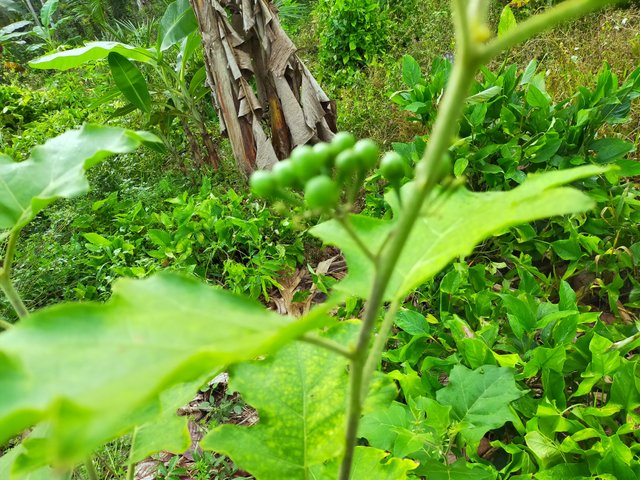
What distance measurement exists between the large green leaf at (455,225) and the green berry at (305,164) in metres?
0.08

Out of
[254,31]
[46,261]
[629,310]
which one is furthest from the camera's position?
[254,31]

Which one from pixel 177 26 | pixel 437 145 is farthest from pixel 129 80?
pixel 437 145

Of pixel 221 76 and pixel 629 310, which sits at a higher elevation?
pixel 221 76

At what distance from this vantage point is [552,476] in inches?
37.1

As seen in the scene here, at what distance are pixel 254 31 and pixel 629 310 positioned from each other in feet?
8.45

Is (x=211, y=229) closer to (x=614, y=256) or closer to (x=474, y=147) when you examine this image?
(x=474, y=147)

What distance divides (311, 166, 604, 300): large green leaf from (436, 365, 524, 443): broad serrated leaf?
640mm

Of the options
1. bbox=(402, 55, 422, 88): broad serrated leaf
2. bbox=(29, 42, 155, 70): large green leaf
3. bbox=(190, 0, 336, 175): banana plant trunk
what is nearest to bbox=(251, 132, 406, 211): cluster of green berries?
bbox=(402, 55, 422, 88): broad serrated leaf

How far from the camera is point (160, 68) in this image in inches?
139

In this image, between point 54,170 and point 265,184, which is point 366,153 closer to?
point 265,184

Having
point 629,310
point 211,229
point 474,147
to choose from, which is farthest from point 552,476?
point 211,229

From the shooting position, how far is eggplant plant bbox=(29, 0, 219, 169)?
9.83 feet

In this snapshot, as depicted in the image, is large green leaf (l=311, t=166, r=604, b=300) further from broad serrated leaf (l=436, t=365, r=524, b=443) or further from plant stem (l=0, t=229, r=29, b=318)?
broad serrated leaf (l=436, t=365, r=524, b=443)

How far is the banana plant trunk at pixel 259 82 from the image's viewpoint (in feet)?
9.48
